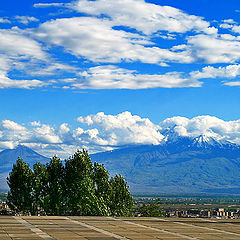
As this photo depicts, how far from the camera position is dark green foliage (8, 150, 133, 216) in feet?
241

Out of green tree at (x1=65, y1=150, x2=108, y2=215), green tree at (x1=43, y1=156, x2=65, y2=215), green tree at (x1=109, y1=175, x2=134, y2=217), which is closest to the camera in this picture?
green tree at (x1=65, y1=150, x2=108, y2=215)

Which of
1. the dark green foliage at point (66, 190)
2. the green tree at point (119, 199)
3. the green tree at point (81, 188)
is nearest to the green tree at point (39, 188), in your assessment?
the dark green foliage at point (66, 190)

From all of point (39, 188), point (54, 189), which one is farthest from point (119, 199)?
point (39, 188)

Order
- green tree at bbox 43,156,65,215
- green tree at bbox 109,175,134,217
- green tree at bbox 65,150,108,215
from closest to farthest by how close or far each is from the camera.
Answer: green tree at bbox 65,150,108,215
green tree at bbox 43,156,65,215
green tree at bbox 109,175,134,217

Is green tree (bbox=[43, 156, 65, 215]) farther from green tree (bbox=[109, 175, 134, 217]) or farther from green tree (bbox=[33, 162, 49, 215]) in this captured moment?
green tree (bbox=[109, 175, 134, 217])

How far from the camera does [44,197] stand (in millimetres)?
74375

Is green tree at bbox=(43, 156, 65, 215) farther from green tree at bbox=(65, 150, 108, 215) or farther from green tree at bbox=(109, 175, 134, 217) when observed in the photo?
green tree at bbox=(109, 175, 134, 217)

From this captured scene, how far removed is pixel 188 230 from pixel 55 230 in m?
10.7

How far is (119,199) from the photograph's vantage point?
266 feet

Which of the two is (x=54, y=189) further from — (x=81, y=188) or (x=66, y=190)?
(x=81, y=188)

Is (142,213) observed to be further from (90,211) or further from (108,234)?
(108,234)

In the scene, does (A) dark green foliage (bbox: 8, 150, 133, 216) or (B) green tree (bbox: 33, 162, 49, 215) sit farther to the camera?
(B) green tree (bbox: 33, 162, 49, 215)

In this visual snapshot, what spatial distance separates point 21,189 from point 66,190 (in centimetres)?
745

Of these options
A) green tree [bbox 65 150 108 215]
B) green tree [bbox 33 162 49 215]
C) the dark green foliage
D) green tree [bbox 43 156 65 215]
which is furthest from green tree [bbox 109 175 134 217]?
green tree [bbox 33 162 49 215]
